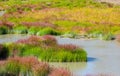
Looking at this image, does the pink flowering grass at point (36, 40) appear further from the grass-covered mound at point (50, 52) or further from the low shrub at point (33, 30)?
the low shrub at point (33, 30)

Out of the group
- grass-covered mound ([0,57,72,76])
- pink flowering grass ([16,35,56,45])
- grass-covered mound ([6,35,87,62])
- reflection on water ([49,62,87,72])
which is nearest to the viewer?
grass-covered mound ([0,57,72,76])

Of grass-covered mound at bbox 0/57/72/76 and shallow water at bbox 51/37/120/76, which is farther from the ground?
grass-covered mound at bbox 0/57/72/76

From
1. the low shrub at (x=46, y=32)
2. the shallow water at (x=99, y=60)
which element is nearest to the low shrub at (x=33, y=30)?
the low shrub at (x=46, y=32)

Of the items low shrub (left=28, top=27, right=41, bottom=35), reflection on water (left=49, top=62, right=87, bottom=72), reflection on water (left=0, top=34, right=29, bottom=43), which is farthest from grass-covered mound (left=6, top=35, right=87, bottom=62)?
low shrub (left=28, top=27, right=41, bottom=35)

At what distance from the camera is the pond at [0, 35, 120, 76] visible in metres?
18.7

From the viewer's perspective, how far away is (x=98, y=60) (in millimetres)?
21906

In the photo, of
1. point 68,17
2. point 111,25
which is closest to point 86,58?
point 111,25

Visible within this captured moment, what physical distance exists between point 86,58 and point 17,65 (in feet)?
19.4

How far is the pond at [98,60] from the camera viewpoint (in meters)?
18.7

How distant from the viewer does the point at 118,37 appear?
30688 millimetres

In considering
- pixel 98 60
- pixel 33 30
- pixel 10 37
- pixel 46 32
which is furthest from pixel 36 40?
pixel 33 30

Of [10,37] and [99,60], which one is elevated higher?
[99,60]

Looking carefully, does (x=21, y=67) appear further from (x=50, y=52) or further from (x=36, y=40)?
(x=36, y=40)

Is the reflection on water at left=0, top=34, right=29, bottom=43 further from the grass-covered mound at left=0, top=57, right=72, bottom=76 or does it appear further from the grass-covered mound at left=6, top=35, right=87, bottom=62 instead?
the grass-covered mound at left=0, top=57, right=72, bottom=76
